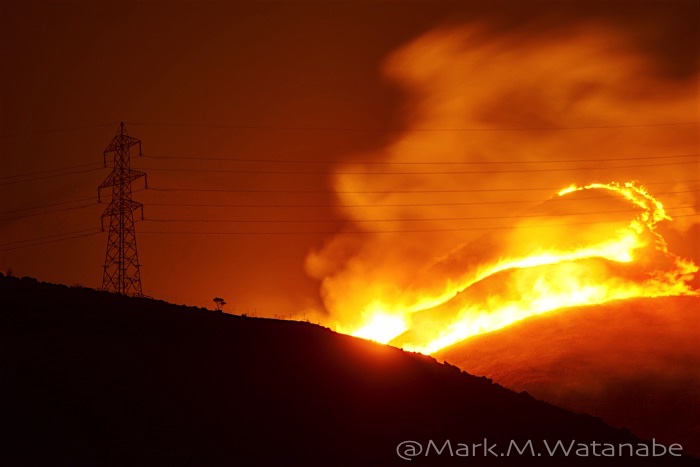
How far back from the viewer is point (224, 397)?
31.9 metres

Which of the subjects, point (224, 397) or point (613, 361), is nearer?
point (224, 397)

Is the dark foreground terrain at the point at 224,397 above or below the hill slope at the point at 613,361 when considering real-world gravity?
below

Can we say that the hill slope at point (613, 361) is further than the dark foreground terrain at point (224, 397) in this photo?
Yes

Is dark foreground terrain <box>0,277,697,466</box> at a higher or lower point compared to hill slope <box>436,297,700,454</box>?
lower

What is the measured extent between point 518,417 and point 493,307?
45006 mm

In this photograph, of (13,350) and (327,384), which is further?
(327,384)

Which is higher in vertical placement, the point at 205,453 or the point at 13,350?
the point at 13,350

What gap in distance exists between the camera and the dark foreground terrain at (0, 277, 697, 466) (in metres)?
27.8

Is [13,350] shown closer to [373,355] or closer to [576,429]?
[373,355]

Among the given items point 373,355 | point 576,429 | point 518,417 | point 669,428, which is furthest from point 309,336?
point 669,428

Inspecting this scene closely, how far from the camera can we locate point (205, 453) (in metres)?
28.1

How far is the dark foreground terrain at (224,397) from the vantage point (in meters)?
27.8

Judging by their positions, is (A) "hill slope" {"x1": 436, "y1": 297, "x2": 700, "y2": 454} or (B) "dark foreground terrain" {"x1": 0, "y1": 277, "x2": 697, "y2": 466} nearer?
(B) "dark foreground terrain" {"x1": 0, "y1": 277, "x2": 697, "y2": 466}

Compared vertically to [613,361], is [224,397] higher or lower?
lower
